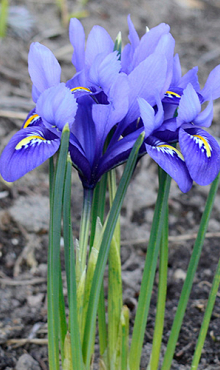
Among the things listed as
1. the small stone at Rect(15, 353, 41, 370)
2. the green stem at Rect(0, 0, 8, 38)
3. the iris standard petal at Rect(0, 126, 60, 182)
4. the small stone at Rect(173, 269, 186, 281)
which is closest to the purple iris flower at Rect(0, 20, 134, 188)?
the iris standard petal at Rect(0, 126, 60, 182)

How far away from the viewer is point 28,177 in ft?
6.41

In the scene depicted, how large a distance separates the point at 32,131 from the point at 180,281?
93cm

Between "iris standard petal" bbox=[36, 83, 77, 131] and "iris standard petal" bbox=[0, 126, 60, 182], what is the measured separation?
0.12 feet

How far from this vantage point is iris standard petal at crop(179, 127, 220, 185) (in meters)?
0.73

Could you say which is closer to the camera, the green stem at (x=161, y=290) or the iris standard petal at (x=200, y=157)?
the iris standard petal at (x=200, y=157)

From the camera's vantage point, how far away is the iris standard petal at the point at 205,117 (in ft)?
2.53

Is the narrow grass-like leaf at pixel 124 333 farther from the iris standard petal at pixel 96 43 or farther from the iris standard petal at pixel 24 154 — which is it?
the iris standard petal at pixel 96 43

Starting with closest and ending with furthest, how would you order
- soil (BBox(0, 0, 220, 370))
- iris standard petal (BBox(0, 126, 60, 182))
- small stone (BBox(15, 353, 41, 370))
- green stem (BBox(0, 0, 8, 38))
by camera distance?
iris standard petal (BBox(0, 126, 60, 182)) < small stone (BBox(15, 353, 41, 370)) < soil (BBox(0, 0, 220, 370)) < green stem (BBox(0, 0, 8, 38))

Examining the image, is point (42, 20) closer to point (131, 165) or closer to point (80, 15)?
point (80, 15)

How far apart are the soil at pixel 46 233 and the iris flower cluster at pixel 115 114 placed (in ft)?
2.19

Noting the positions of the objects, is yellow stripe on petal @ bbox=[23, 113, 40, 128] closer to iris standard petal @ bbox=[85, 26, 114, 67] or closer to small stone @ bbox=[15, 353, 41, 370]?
iris standard petal @ bbox=[85, 26, 114, 67]

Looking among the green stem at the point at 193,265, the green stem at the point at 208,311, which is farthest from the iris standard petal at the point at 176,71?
the green stem at the point at 208,311

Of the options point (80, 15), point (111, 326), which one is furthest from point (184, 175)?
point (80, 15)

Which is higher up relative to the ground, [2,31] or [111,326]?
[2,31]
